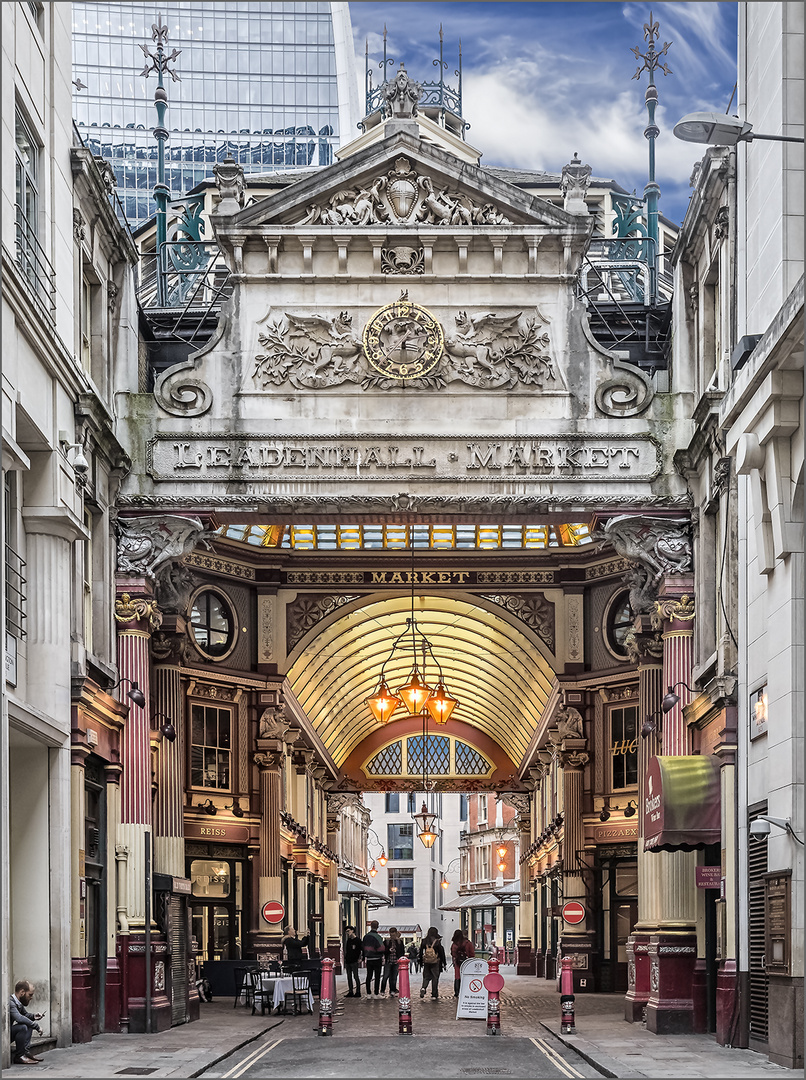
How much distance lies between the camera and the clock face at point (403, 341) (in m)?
23.9

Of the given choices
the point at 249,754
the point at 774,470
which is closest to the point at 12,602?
the point at 774,470

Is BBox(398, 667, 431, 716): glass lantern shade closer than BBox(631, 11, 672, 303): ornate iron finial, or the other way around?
BBox(631, 11, 672, 303): ornate iron finial

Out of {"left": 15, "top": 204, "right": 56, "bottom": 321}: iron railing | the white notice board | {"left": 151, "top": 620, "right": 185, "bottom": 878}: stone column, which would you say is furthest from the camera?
the white notice board

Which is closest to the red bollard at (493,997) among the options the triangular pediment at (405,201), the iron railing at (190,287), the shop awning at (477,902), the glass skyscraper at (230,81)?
the iron railing at (190,287)

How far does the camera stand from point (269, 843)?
126ft

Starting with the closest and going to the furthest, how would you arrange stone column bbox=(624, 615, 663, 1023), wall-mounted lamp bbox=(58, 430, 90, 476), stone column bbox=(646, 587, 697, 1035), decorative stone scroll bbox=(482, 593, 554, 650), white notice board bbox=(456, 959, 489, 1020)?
1. wall-mounted lamp bbox=(58, 430, 90, 476)
2. stone column bbox=(646, 587, 697, 1035)
3. stone column bbox=(624, 615, 663, 1023)
4. white notice board bbox=(456, 959, 489, 1020)
5. decorative stone scroll bbox=(482, 593, 554, 650)

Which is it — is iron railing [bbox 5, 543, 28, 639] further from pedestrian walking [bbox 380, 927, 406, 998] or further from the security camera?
pedestrian walking [bbox 380, 927, 406, 998]

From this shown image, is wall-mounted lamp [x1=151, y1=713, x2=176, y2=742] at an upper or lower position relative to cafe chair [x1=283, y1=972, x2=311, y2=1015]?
upper

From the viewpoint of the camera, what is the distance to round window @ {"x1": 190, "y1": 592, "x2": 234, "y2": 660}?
3738 centimetres

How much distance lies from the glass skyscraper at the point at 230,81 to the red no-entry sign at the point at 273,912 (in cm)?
9043

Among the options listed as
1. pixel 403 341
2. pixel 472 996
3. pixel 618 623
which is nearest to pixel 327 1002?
pixel 472 996

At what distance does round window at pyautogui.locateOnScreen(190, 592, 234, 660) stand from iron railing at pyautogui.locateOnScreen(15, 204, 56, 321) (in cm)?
1707

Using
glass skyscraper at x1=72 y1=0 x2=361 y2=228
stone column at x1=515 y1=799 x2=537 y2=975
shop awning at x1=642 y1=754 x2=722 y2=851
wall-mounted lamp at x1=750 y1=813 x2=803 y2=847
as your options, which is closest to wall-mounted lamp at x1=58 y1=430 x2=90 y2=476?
shop awning at x1=642 y1=754 x2=722 y2=851

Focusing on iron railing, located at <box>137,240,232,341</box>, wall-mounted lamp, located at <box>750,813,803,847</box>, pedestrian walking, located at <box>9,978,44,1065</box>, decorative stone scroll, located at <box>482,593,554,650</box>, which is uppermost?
iron railing, located at <box>137,240,232,341</box>
